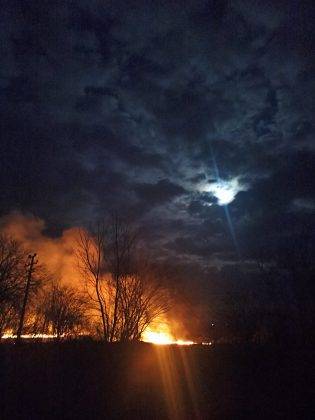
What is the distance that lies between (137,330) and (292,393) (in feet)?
30.3

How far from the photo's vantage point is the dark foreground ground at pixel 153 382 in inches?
339

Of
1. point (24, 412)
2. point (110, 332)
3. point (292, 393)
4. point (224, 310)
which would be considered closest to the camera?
point (24, 412)

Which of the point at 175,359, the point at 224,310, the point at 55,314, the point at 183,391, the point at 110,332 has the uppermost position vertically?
the point at 55,314

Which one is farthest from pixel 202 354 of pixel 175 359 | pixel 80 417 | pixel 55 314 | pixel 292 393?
pixel 55 314

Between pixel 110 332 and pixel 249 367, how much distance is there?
829 cm

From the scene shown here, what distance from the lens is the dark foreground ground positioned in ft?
28.2

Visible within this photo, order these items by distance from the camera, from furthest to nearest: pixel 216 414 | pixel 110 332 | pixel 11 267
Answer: pixel 11 267
pixel 110 332
pixel 216 414

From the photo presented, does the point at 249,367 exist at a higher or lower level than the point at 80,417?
higher

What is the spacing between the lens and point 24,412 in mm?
7922

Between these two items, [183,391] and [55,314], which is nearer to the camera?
[183,391]

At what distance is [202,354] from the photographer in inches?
576

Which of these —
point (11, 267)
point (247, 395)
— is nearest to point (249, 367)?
point (247, 395)

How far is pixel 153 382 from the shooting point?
1173 centimetres

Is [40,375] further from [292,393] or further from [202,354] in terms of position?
[292,393]
